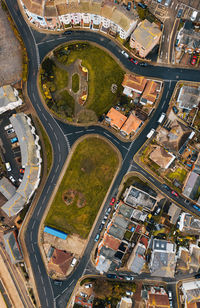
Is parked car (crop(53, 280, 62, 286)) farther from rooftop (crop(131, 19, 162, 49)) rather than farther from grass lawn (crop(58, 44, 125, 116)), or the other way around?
rooftop (crop(131, 19, 162, 49))

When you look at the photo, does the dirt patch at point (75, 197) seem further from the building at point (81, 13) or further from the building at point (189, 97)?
the building at point (81, 13)

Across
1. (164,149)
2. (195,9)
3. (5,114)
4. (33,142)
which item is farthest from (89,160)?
(195,9)

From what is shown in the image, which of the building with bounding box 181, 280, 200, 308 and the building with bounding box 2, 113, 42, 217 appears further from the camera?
the building with bounding box 181, 280, 200, 308

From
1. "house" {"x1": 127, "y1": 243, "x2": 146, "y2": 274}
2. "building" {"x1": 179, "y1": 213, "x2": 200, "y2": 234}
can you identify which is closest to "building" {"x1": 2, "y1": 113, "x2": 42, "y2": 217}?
"house" {"x1": 127, "y1": 243, "x2": 146, "y2": 274}

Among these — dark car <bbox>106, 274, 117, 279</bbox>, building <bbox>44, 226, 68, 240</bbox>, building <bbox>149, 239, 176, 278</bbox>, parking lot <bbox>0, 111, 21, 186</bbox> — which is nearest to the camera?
building <bbox>149, 239, 176, 278</bbox>

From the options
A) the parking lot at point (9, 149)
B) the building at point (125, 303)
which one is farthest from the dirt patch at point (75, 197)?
the building at point (125, 303)

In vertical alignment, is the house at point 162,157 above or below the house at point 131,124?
below
